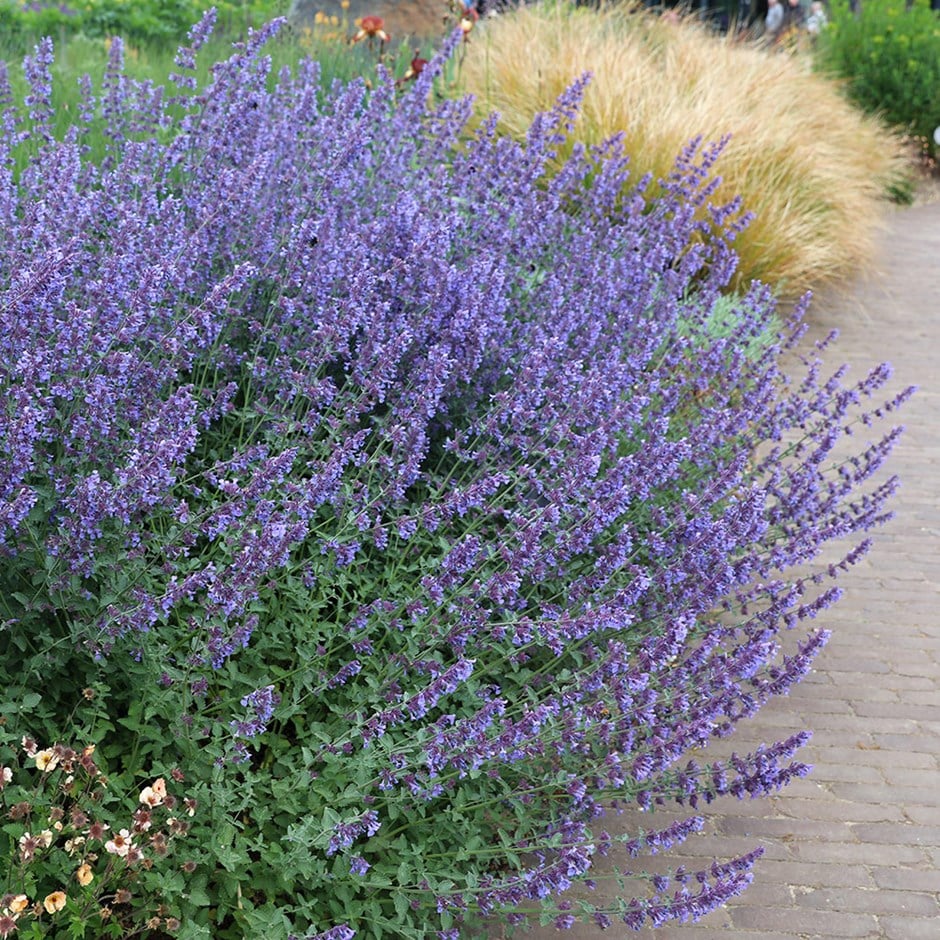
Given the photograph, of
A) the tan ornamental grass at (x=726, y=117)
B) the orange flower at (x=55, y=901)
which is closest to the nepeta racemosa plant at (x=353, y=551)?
the orange flower at (x=55, y=901)

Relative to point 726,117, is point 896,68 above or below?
above

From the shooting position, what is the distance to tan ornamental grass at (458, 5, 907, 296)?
9.34 metres

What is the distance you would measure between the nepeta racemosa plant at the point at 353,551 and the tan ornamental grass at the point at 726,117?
15.2ft

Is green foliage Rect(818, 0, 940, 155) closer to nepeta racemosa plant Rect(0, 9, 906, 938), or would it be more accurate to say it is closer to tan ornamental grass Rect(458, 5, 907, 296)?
tan ornamental grass Rect(458, 5, 907, 296)

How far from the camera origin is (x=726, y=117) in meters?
9.91

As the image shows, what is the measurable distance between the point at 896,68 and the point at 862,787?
50.7ft

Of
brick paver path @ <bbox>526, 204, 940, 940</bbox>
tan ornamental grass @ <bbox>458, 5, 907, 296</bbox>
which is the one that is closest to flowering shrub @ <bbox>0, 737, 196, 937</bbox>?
brick paver path @ <bbox>526, 204, 940, 940</bbox>

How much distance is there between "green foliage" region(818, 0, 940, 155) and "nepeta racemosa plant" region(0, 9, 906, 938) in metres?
14.2

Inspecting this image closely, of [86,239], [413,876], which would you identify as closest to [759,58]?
[86,239]

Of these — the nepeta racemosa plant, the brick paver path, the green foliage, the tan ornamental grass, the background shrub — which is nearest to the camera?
the nepeta racemosa plant

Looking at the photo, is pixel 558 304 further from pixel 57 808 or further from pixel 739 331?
pixel 57 808

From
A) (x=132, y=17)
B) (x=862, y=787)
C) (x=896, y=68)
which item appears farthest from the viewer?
(x=896, y=68)

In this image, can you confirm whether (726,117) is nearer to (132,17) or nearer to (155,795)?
(132,17)

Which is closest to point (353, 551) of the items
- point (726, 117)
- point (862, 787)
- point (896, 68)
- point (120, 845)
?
point (120, 845)
